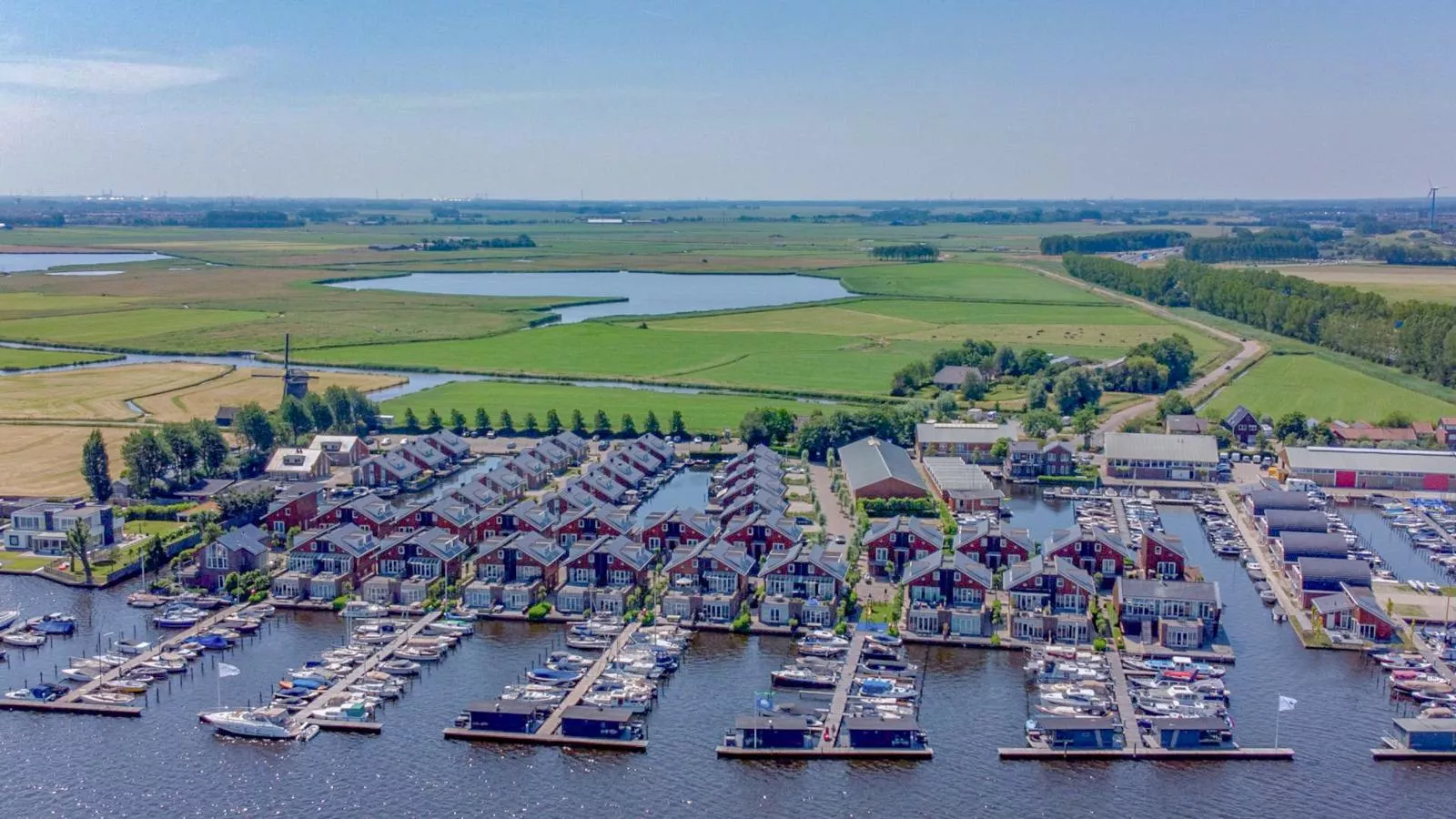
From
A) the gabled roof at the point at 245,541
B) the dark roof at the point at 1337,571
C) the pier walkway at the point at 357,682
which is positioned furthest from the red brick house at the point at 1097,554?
the gabled roof at the point at 245,541

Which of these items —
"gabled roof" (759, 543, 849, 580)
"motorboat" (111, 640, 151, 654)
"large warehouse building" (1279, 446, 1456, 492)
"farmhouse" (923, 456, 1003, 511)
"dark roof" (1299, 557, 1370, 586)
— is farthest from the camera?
"large warehouse building" (1279, 446, 1456, 492)

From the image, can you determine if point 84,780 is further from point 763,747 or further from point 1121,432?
point 1121,432

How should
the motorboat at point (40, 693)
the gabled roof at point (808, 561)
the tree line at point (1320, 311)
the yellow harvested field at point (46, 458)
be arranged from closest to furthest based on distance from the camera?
the motorboat at point (40, 693)
the gabled roof at point (808, 561)
the yellow harvested field at point (46, 458)
the tree line at point (1320, 311)

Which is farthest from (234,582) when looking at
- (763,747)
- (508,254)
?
(508,254)

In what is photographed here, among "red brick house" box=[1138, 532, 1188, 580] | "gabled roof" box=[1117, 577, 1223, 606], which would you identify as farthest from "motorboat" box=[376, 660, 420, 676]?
"red brick house" box=[1138, 532, 1188, 580]

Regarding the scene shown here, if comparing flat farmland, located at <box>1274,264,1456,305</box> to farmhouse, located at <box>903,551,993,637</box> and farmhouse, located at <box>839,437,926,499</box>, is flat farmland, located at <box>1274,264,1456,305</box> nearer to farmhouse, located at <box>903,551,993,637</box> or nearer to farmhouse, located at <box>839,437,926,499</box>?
farmhouse, located at <box>839,437,926,499</box>

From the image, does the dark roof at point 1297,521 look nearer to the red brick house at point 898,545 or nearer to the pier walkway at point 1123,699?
the red brick house at point 898,545

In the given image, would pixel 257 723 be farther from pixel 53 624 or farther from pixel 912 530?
pixel 912 530
